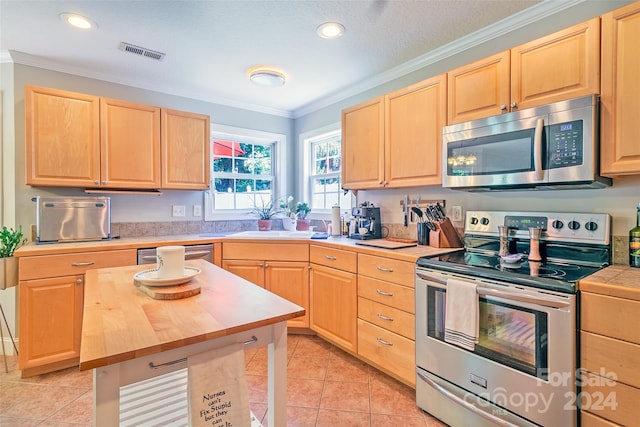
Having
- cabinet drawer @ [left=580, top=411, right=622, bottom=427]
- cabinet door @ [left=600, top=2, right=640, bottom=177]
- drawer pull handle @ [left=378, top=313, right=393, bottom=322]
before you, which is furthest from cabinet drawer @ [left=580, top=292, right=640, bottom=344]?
drawer pull handle @ [left=378, top=313, right=393, bottom=322]

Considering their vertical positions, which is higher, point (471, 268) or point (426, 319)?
point (471, 268)

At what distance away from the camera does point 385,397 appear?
2023 mm

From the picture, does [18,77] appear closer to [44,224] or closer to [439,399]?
[44,224]

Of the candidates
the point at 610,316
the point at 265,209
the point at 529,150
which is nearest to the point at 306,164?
the point at 265,209

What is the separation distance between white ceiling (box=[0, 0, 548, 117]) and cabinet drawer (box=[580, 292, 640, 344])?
1.79 m

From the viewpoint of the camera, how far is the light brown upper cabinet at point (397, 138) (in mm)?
2254

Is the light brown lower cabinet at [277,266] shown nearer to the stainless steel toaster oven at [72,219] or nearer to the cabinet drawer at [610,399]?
the stainless steel toaster oven at [72,219]

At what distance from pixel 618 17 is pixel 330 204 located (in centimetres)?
271

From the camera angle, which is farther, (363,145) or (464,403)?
(363,145)

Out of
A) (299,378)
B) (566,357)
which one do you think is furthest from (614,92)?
(299,378)

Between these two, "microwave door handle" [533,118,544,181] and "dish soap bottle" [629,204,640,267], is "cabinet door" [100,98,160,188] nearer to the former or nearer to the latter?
"microwave door handle" [533,118,544,181]

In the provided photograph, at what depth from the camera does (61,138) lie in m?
2.52

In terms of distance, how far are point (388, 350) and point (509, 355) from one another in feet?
2.65

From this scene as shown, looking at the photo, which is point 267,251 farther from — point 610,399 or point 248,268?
point 610,399
